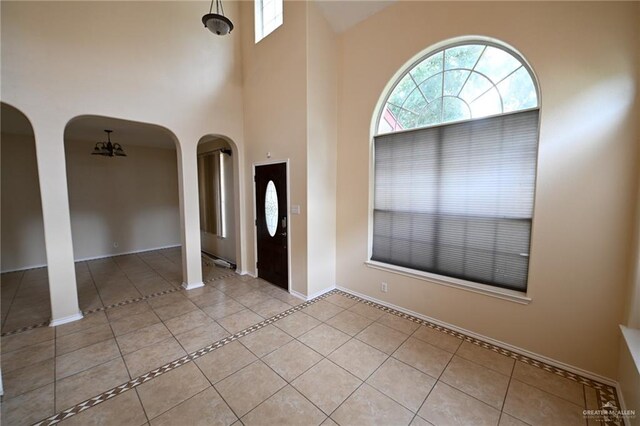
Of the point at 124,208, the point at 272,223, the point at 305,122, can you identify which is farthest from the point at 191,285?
the point at 124,208

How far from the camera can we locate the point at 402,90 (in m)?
3.20

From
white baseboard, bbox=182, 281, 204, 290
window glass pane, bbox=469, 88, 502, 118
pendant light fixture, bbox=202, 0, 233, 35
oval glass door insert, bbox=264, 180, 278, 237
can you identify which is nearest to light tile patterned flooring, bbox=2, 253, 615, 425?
white baseboard, bbox=182, 281, 204, 290

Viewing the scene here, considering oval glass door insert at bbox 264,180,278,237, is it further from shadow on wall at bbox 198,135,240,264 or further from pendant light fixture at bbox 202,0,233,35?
pendant light fixture at bbox 202,0,233,35

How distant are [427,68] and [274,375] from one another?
3740 millimetres

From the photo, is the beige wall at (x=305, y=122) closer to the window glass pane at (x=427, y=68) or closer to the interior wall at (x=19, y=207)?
the window glass pane at (x=427, y=68)

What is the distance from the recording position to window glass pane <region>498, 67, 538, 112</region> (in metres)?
2.30

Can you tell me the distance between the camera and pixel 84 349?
247 centimetres

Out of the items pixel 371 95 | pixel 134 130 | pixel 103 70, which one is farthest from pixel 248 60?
pixel 134 130

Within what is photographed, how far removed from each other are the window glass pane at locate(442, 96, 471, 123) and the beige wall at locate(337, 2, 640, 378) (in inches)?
24.0

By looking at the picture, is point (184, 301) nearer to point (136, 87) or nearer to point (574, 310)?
point (136, 87)

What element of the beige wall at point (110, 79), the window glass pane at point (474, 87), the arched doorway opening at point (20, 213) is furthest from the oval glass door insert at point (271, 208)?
the arched doorway opening at point (20, 213)

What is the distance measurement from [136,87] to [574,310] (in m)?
5.56

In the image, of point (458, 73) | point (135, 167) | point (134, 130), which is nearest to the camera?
point (458, 73)

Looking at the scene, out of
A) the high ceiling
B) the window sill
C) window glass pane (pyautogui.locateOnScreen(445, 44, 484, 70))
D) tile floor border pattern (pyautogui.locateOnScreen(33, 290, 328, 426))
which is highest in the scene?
the high ceiling
